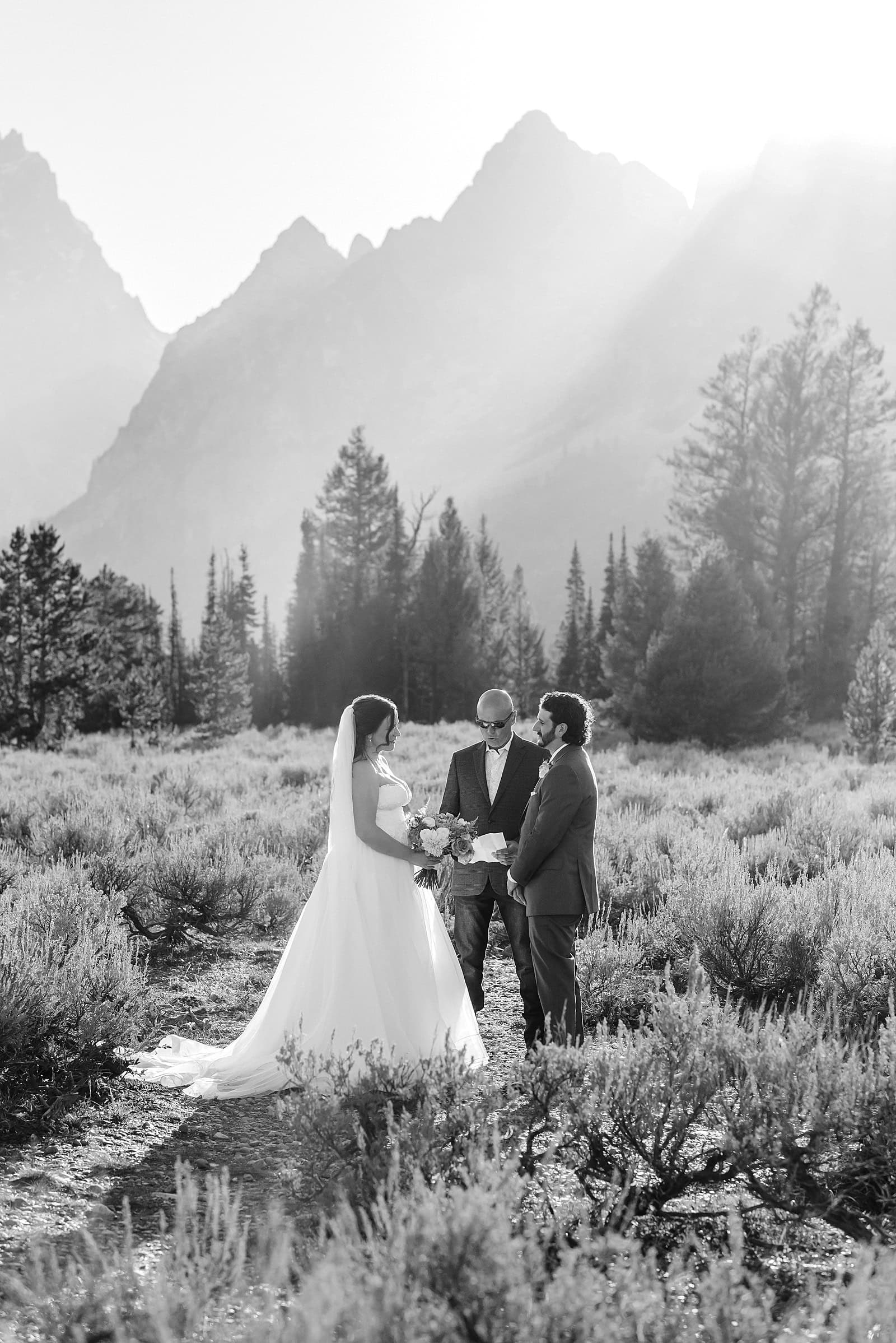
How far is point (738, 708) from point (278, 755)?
40.3ft

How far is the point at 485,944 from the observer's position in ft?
20.1

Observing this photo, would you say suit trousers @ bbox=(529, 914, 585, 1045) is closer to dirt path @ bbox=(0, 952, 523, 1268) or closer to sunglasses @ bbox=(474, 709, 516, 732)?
dirt path @ bbox=(0, 952, 523, 1268)

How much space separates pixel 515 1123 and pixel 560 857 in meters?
1.60

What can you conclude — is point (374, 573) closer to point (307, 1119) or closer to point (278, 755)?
point (278, 755)

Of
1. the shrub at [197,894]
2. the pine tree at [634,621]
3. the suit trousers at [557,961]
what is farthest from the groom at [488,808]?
the pine tree at [634,621]

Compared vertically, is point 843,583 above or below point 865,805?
above

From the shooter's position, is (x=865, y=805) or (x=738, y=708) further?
(x=738, y=708)

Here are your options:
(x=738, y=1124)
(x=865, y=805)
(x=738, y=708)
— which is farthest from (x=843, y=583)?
(x=738, y=1124)

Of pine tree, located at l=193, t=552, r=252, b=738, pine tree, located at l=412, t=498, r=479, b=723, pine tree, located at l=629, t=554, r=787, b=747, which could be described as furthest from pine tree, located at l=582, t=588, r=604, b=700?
pine tree, located at l=629, t=554, r=787, b=747

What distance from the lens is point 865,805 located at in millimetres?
12328

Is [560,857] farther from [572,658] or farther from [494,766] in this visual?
[572,658]

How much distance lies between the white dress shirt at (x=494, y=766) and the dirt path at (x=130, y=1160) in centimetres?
166

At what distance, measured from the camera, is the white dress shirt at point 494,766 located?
20.2 feet

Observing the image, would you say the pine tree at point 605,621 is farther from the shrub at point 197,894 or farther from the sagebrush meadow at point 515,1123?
the sagebrush meadow at point 515,1123
